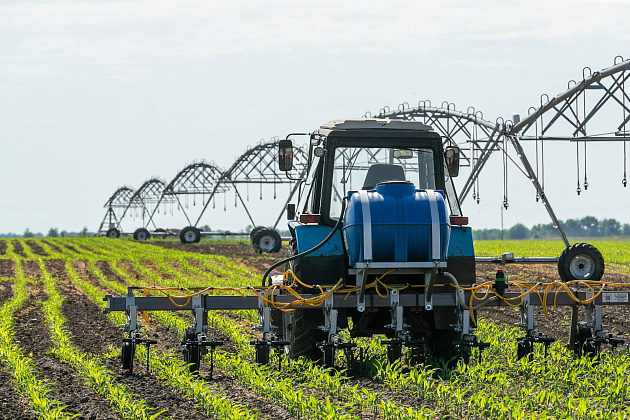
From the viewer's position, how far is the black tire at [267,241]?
32.4m

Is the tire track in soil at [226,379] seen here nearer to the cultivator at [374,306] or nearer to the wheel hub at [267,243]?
the cultivator at [374,306]

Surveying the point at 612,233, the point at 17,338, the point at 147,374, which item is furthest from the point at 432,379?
the point at 612,233

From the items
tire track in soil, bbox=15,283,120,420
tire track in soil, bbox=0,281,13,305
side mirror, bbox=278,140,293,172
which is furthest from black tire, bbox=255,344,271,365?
tire track in soil, bbox=0,281,13,305

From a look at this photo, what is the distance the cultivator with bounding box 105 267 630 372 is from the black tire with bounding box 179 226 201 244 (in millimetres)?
36192

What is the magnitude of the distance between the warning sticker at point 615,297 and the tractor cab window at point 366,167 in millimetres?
2232

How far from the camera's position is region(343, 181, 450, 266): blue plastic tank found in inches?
294

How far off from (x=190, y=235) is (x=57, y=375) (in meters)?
36.6

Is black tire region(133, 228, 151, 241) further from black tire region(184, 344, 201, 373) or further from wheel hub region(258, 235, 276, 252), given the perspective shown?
black tire region(184, 344, 201, 373)

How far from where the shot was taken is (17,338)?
1088 cm

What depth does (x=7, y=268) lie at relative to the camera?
26891 millimetres

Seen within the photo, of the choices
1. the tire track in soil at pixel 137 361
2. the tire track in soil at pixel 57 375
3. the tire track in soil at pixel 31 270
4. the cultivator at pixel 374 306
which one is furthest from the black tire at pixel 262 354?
the tire track in soil at pixel 31 270

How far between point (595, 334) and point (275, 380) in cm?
330

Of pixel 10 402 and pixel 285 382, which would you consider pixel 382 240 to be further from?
pixel 10 402

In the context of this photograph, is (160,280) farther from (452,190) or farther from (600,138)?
(452,190)
